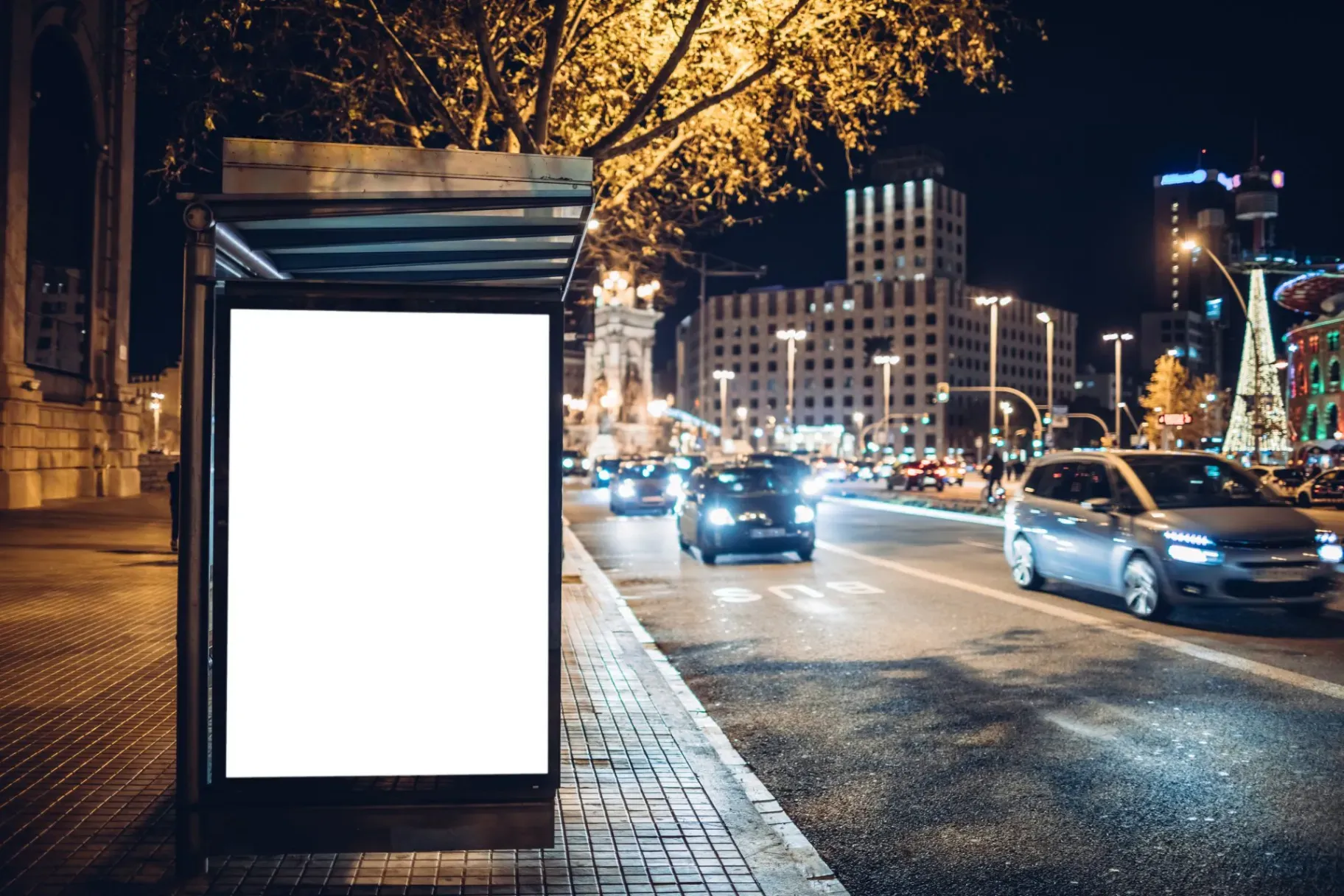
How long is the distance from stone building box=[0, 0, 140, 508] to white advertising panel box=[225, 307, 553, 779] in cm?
2309

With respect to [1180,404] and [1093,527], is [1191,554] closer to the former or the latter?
[1093,527]

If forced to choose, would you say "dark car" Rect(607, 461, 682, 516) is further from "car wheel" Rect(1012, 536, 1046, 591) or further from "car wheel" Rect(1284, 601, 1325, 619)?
"car wheel" Rect(1284, 601, 1325, 619)

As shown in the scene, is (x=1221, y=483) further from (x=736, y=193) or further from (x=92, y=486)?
(x=92, y=486)

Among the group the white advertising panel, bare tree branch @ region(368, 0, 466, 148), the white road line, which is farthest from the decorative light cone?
the white advertising panel

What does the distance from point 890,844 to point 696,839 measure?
2.96ft

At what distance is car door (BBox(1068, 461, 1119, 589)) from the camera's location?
1207 centimetres

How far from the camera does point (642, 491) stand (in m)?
32.9

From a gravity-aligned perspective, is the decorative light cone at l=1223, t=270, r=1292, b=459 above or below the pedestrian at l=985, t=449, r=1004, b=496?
above

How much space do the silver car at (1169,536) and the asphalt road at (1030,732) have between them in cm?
37

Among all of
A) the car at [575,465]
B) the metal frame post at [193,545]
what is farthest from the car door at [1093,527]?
the car at [575,465]

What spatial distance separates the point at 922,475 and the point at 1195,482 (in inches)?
1578

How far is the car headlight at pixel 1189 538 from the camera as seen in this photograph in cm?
1079

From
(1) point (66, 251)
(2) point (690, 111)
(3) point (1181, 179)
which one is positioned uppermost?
(3) point (1181, 179)

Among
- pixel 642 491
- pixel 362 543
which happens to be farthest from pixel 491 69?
pixel 642 491
